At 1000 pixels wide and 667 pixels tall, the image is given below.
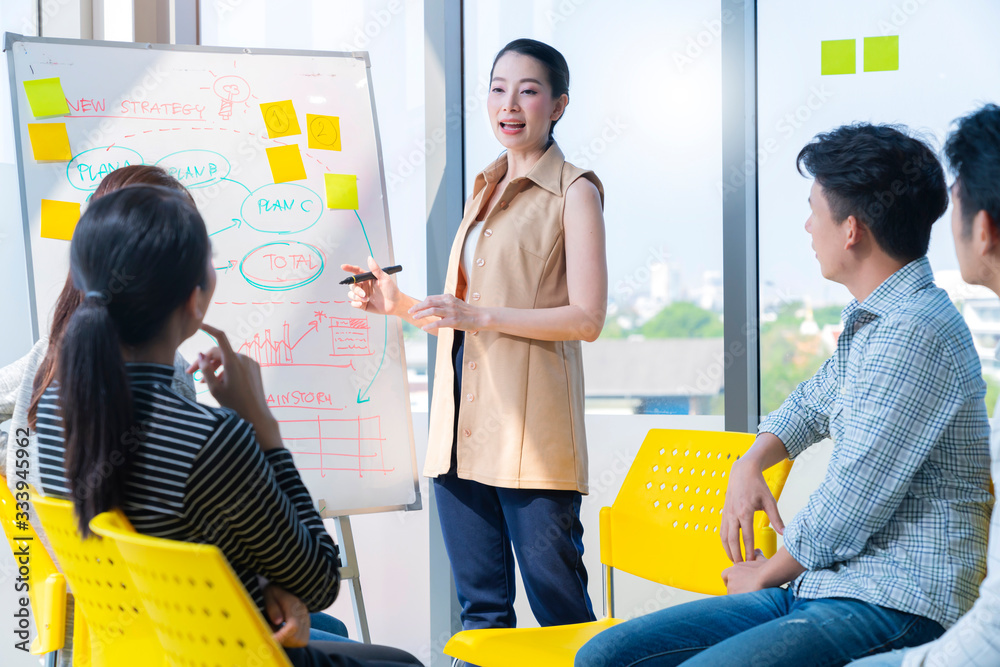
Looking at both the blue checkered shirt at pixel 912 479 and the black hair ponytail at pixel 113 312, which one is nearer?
the black hair ponytail at pixel 113 312

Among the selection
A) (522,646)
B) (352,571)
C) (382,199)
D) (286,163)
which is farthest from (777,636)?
(286,163)

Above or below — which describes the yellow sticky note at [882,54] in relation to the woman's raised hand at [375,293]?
above

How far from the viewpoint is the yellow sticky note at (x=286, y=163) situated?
6.73 ft

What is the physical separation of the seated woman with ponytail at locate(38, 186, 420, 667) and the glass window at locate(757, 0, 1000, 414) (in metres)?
1.71

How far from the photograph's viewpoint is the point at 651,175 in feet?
7.80

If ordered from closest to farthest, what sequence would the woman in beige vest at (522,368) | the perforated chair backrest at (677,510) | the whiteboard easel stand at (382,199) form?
the perforated chair backrest at (677,510) → the woman in beige vest at (522,368) → the whiteboard easel stand at (382,199)

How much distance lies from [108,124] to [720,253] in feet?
5.54

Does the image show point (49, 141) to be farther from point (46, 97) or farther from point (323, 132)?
point (323, 132)

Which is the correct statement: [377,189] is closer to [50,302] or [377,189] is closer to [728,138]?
[50,302]

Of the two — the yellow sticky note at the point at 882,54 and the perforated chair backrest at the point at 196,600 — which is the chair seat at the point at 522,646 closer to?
the perforated chair backrest at the point at 196,600

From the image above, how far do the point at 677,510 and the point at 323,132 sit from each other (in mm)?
1334

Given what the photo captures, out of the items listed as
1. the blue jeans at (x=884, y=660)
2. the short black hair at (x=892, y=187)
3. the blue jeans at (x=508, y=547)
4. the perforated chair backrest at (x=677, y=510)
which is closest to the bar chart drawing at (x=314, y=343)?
the blue jeans at (x=508, y=547)

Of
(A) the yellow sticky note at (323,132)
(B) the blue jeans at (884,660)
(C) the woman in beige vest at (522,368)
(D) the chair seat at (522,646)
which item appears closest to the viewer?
(B) the blue jeans at (884,660)

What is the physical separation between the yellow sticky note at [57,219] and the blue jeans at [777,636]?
1.57 m
